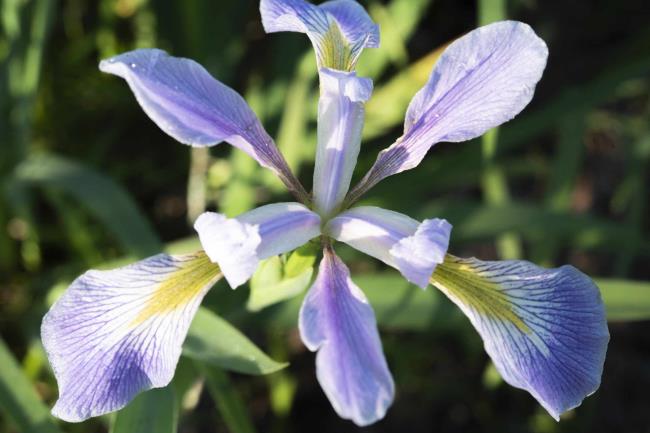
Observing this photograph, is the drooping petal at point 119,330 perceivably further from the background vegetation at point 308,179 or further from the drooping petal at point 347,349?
the background vegetation at point 308,179

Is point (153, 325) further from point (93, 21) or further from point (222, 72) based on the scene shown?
point (93, 21)

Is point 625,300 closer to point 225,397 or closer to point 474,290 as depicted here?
point 474,290

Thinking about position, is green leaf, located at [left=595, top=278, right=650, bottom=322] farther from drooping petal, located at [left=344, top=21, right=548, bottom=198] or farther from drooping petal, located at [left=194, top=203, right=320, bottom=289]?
drooping petal, located at [left=194, top=203, right=320, bottom=289]

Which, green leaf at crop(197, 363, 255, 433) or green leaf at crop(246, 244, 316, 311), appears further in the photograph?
green leaf at crop(197, 363, 255, 433)

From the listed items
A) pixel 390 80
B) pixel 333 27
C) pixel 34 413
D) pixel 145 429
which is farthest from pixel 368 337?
pixel 390 80

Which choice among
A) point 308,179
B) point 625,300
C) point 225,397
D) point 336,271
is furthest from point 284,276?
point 308,179

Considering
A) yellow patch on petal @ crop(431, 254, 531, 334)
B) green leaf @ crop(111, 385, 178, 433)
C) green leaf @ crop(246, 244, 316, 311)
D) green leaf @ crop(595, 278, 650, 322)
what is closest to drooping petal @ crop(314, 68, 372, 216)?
green leaf @ crop(246, 244, 316, 311)

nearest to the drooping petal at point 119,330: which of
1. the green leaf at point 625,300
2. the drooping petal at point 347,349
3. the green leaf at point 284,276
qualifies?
the green leaf at point 284,276
